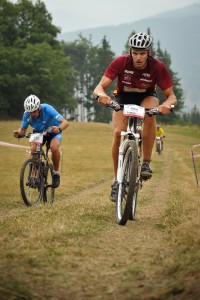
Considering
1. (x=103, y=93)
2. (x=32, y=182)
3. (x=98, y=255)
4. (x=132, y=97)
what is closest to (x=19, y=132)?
(x=32, y=182)

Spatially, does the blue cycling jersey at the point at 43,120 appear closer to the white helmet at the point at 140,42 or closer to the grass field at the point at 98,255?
the grass field at the point at 98,255

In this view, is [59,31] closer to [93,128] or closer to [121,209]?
[93,128]

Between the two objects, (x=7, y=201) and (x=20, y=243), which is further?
(x=7, y=201)

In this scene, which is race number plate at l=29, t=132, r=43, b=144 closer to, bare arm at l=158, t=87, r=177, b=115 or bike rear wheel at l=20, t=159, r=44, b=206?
bike rear wheel at l=20, t=159, r=44, b=206

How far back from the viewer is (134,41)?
641cm

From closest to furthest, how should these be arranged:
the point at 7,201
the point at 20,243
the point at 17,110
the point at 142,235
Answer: the point at 20,243, the point at 142,235, the point at 7,201, the point at 17,110

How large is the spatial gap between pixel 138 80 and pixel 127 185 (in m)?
1.68

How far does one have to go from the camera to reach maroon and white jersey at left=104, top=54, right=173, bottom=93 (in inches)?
264

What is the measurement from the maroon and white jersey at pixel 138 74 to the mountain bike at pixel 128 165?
0.59 metres

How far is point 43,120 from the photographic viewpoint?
902 cm

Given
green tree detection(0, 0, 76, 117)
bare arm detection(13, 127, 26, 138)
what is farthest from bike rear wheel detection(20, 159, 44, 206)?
green tree detection(0, 0, 76, 117)

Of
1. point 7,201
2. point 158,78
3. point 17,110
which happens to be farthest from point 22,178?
point 17,110

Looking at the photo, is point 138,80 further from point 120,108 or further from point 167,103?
point 120,108

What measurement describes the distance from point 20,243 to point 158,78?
3.59m
